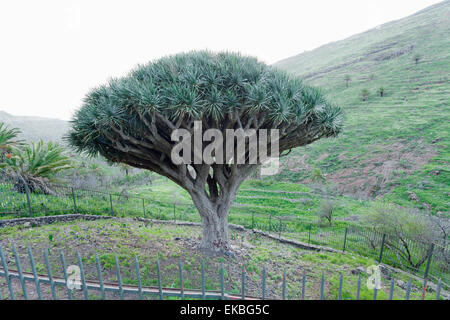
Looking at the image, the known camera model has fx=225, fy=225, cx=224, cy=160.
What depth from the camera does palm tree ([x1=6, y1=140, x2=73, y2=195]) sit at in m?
10.9

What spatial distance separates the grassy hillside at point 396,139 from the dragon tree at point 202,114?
7.93 feet

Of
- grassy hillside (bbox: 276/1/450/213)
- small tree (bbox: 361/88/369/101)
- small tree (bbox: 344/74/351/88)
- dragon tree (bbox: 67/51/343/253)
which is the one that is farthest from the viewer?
small tree (bbox: 344/74/351/88)

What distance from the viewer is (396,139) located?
90.9 feet

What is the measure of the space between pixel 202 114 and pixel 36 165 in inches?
443

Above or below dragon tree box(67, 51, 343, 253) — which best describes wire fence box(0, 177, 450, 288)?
below

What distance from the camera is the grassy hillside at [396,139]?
20641mm

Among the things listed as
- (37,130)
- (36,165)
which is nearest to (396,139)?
(36,165)

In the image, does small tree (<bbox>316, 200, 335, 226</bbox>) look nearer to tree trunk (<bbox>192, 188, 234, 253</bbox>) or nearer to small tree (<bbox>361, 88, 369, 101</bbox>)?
tree trunk (<bbox>192, 188, 234, 253</bbox>)

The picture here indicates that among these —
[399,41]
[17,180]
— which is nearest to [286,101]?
[17,180]

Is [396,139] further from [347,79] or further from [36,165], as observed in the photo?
[36,165]

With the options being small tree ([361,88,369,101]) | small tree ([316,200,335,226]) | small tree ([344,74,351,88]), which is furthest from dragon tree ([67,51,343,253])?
small tree ([344,74,351,88])

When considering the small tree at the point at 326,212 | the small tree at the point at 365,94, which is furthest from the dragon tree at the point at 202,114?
the small tree at the point at 365,94

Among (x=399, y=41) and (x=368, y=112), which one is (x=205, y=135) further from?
(x=399, y=41)

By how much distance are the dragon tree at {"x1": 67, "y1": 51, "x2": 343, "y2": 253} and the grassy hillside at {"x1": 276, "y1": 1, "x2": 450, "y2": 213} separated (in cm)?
242
